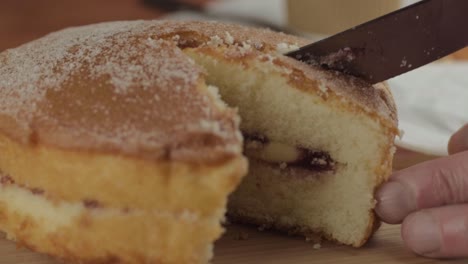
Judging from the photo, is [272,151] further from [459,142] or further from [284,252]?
[459,142]

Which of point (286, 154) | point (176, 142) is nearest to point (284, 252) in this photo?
point (286, 154)

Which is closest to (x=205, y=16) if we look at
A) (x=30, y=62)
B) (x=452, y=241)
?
(x=30, y=62)

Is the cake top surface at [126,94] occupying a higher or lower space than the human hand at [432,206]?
higher

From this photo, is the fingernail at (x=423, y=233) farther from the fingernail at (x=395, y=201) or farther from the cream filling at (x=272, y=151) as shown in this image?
the cream filling at (x=272, y=151)

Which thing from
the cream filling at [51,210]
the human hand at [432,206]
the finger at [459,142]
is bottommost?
the cream filling at [51,210]

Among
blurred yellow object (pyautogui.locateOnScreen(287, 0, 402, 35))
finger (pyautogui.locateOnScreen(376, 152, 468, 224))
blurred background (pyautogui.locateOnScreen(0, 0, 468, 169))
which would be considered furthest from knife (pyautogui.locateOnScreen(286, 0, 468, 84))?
blurred yellow object (pyautogui.locateOnScreen(287, 0, 402, 35))

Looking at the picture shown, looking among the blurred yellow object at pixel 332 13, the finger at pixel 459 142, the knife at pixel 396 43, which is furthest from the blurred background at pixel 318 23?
the knife at pixel 396 43
